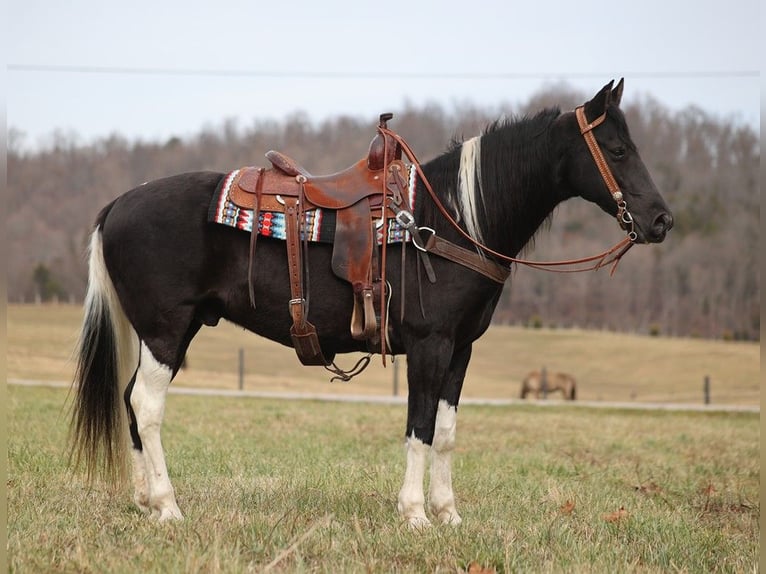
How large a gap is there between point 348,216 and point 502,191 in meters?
1.03

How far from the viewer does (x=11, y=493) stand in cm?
598

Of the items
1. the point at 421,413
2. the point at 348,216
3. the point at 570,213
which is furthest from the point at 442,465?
the point at 570,213

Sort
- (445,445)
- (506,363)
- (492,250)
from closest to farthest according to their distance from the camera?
(492,250) → (445,445) → (506,363)

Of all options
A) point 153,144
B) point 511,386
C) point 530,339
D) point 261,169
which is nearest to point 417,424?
point 261,169

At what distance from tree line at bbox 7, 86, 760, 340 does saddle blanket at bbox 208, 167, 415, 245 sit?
73.6 metres

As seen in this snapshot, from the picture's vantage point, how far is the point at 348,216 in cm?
572

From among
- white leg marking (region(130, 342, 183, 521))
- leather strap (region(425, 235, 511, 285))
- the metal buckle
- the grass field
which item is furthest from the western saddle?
the grass field

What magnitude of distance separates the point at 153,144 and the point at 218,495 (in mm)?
121648

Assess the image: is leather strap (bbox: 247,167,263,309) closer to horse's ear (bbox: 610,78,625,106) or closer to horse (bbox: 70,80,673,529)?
horse (bbox: 70,80,673,529)

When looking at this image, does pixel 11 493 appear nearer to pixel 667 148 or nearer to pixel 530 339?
pixel 530 339

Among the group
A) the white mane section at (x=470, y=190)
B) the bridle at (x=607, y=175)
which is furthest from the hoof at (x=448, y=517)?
the bridle at (x=607, y=175)

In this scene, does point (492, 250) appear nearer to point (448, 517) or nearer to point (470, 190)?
point (470, 190)

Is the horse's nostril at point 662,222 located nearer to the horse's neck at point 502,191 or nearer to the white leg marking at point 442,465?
the horse's neck at point 502,191

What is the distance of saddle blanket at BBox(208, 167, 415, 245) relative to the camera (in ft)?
18.7
